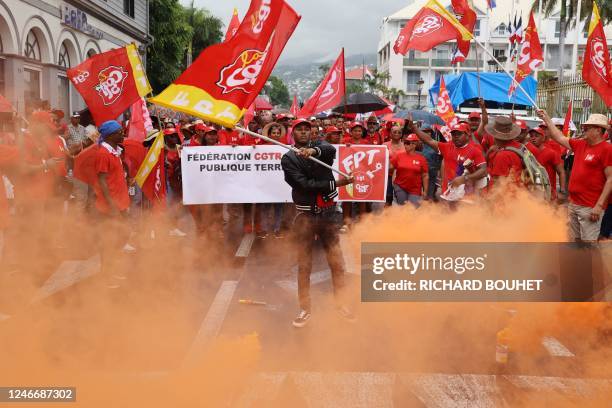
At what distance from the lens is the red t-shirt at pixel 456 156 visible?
8.00 metres

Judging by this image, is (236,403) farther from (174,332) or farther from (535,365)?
(535,365)

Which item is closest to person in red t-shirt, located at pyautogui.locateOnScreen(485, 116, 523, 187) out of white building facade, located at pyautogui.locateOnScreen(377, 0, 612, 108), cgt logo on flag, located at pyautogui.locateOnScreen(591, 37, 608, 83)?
cgt logo on flag, located at pyautogui.locateOnScreen(591, 37, 608, 83)

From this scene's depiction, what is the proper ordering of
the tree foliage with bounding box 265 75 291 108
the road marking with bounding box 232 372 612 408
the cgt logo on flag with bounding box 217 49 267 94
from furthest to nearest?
the tree foliage with bounding box 265 75 291 108 → the cgt logo on flag with bounding box 217 49 267 94 → the road marking with bounding box 232 372 612 408

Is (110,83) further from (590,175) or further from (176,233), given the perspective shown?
(590,175)

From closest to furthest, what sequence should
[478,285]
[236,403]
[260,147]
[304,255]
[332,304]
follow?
[478,285], [236,403], [304,255], [332,304], [260,147]

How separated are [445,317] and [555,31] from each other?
75.8m

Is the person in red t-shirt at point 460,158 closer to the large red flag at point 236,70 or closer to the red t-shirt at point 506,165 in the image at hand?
the red t-shirt at point 506,165

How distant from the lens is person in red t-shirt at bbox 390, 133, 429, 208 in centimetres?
919

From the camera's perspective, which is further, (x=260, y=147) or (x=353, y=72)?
(x=353, y=72)

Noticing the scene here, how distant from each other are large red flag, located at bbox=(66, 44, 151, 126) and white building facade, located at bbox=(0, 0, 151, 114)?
652cm

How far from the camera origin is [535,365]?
4.59m

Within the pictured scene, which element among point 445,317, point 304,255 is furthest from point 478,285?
point 304,255

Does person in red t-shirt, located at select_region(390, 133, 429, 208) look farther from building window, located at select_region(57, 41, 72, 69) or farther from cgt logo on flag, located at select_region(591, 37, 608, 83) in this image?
building window, located at select_region(57, 41, 72, 69)

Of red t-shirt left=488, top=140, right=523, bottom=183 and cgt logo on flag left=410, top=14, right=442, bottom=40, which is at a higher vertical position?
cgt logo on flag left=410, top=14, right=442, bottom=40
